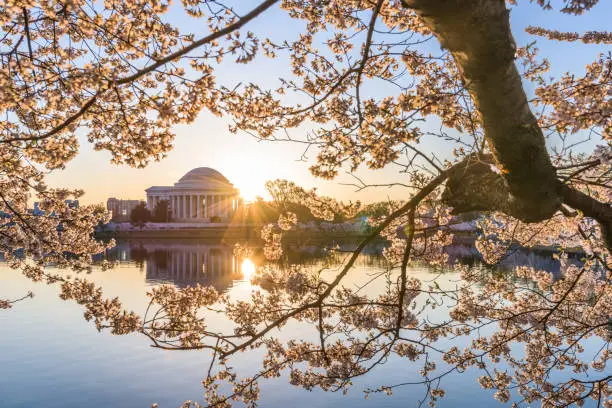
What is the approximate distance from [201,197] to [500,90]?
101844 millimetres

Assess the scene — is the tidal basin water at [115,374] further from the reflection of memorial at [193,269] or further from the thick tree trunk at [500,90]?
the thick tree trunk at [500,90]

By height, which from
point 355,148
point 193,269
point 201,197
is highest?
point 201,197

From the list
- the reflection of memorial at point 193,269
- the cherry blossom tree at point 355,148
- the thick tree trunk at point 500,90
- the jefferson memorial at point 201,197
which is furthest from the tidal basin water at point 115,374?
the jefferson memorial at point 201,197

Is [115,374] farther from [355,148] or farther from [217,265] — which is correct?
[217,265]

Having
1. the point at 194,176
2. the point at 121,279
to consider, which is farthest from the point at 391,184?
the point at 194,176

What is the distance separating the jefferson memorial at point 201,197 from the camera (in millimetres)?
100438

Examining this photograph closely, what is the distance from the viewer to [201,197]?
102 m

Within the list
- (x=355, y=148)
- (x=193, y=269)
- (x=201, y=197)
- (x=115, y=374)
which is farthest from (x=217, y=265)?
(x=201, y=197)

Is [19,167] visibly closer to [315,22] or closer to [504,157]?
[315,22]

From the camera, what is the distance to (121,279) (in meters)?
25.9

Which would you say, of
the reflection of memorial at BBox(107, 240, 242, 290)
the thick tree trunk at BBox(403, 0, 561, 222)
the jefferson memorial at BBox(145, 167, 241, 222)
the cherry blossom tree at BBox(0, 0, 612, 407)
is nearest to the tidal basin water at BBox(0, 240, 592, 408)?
the cherry blossom tree at BBox(0, 0, 612, 407)

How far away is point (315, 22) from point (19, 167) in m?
3.96

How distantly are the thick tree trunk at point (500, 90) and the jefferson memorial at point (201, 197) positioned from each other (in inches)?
3830

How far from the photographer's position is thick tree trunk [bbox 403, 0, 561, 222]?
230cm
